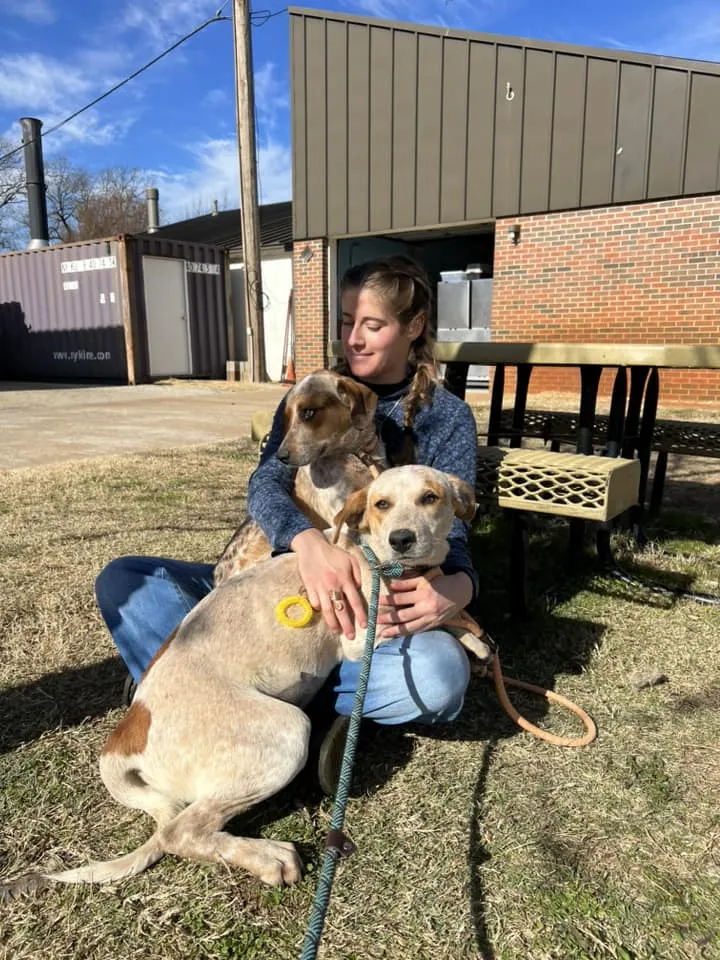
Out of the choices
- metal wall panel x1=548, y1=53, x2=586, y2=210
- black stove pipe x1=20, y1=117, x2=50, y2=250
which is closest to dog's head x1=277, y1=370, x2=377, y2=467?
metal wall panel x1=548, y1=53, x2=586, y2=210

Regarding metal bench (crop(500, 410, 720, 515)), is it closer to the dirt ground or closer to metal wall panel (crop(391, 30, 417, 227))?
the dirt ground

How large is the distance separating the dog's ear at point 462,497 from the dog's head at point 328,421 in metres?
0.60

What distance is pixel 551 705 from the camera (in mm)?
2523

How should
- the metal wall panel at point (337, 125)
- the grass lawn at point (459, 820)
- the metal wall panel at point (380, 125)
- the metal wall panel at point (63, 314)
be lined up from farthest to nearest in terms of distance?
the metal wall panel at point (63, 314), the metal wall panel at point (337, 125), the metal wall panel at point (380, 125), the grass lawn at point (459, 820)

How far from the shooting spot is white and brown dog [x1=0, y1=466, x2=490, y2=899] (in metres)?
1.68

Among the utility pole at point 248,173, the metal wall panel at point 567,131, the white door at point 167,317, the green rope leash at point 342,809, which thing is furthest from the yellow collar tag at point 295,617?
the white door at point 167,317

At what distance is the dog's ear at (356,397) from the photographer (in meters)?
2.57

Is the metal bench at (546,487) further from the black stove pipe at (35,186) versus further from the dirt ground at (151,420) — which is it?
the black stove pipe at (35,186)

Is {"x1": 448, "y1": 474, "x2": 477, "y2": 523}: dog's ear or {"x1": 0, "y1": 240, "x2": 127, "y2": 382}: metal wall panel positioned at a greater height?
{"x1": 0, "y1": 240, "x2": 127, "y2": 382}: metal wall panel

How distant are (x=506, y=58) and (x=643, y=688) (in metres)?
11.5

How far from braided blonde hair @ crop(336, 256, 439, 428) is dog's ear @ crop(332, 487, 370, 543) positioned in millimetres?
662

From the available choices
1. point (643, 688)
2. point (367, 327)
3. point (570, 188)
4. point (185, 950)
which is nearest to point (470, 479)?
point (367, 327)

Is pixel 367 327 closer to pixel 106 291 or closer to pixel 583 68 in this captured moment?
pixel 583 68

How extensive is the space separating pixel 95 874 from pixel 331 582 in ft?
2.95
